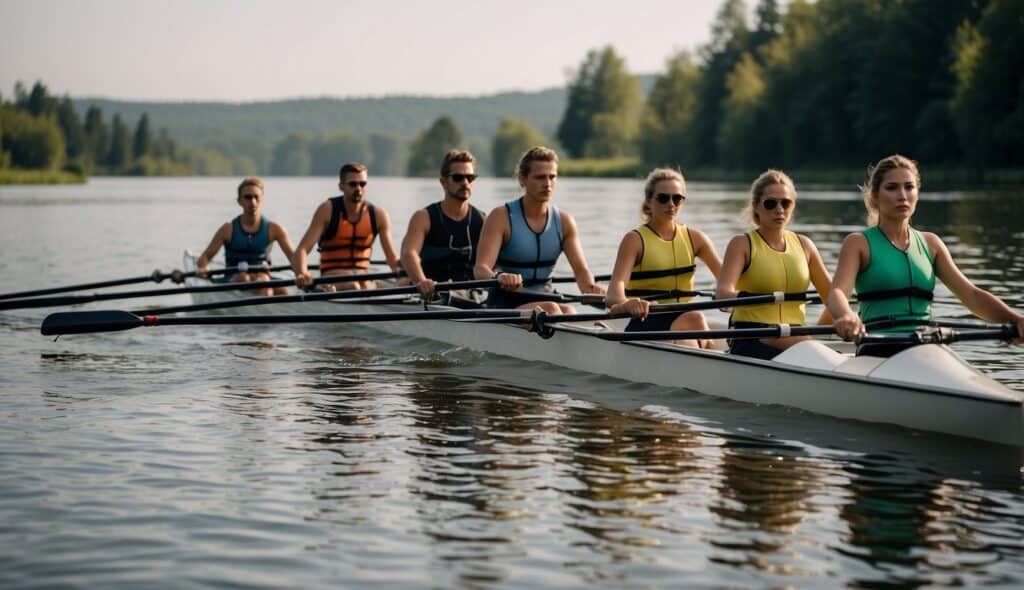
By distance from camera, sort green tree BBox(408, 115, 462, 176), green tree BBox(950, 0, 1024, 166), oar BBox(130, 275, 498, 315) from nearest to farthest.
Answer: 1. oar BBox(130, 275, 498, 315)
2. green tree BBox(950, 0, 1024, 166)
3. green tree BBox(408, 115, 462, 176)

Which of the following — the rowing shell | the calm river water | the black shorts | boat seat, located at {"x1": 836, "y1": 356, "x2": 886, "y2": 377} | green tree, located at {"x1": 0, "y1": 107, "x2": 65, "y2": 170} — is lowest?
the calm river water

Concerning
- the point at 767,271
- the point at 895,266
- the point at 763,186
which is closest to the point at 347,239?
the point at 767,271

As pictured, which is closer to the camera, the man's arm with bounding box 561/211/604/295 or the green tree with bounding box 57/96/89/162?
the man's arm with bounding box 561/211/604/295

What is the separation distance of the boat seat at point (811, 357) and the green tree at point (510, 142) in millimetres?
144987

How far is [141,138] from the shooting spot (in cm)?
18912

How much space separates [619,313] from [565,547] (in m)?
3.30

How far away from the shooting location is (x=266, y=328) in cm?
1392

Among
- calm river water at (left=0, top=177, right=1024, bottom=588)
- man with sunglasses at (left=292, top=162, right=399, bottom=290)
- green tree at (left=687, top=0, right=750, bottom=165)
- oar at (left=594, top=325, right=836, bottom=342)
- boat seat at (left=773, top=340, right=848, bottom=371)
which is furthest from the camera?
green tree at (left=687, top=0, right=750, bottom=165)

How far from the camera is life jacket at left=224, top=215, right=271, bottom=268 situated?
14445 mm

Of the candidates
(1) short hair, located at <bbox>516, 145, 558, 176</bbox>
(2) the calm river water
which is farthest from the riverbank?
(1) short hair, located at <bbox>516, 145, 558, 176</bbox>

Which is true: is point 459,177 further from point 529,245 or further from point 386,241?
point 386,241

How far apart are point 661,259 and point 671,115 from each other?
340 feet

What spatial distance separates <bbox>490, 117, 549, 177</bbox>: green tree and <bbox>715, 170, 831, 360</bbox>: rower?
145 metres

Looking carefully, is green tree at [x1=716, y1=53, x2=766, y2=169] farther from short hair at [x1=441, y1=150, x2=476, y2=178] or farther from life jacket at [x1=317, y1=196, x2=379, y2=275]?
short hair at [x1=441, y1=150, x2=476, y2=178]
